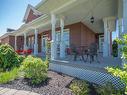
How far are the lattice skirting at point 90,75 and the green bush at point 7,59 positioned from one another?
2602 mm

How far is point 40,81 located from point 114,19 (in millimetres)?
7339

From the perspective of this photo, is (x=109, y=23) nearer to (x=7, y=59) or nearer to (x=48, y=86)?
(x=7, y=59)

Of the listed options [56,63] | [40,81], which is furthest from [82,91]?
[56,63]

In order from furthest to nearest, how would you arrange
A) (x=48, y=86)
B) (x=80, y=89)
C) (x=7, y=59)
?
(x=7, y=59) → (x=48, y=86) → (x=80, y=89)

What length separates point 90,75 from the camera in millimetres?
7195

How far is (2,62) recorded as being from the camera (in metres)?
10.3

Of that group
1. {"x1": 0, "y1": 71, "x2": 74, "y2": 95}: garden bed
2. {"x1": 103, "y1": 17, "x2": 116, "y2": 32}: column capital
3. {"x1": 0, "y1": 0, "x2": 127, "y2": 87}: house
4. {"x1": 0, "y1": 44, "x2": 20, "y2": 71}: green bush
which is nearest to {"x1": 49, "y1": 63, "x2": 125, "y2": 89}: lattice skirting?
{"x1": 0, "y1": 0, "x2": 127, "y2": 87}: house

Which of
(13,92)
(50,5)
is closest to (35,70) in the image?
(13,92)

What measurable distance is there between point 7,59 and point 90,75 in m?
5.34

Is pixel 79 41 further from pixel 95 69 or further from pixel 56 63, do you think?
pixel 95 69

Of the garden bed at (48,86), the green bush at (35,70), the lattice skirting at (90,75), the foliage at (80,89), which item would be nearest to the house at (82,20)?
the lattice skirting at (90,75)

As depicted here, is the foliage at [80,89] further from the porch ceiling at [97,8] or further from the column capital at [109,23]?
the column capital at [109,23]

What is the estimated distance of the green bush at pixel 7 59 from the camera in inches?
401

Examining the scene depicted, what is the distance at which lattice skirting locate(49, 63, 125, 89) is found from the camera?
5.89 m
